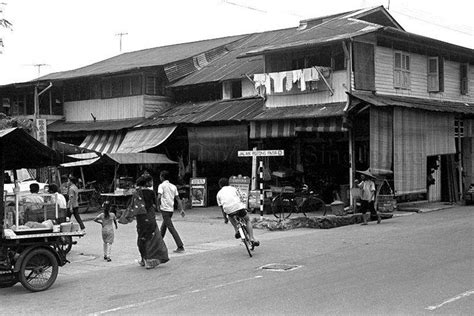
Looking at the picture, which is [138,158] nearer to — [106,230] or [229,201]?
[106,230]

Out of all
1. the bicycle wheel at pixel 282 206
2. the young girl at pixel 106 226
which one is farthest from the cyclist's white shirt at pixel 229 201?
the bicycle wheel at pixel 282 206

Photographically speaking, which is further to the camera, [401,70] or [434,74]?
[434,74]

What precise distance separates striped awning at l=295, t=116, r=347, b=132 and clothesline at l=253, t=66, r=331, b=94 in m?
1.33

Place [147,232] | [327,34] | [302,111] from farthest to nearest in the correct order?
[327,34], [302,111], [147,232]

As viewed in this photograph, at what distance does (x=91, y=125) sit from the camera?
100.0ft

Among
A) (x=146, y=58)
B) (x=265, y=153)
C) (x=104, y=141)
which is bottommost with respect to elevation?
(x=265, y=153)

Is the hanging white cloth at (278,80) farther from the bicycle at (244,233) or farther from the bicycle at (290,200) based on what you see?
the bicycle at (244,233)

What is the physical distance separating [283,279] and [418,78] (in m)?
17.2

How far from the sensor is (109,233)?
43.0ft

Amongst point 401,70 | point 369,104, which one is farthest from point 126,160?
point 401,70

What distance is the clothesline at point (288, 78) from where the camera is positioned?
22344mm

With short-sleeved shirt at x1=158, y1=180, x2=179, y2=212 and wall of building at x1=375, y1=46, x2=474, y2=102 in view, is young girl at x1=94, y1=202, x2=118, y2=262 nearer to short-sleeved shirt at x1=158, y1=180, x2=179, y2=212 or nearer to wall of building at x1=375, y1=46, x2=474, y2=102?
short-sleeved shirt at x1=158, y1=180, x2=179, y2=212

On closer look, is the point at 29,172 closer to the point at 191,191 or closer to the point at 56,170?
the point at 56,170

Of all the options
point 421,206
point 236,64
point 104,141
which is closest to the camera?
point 421,206
